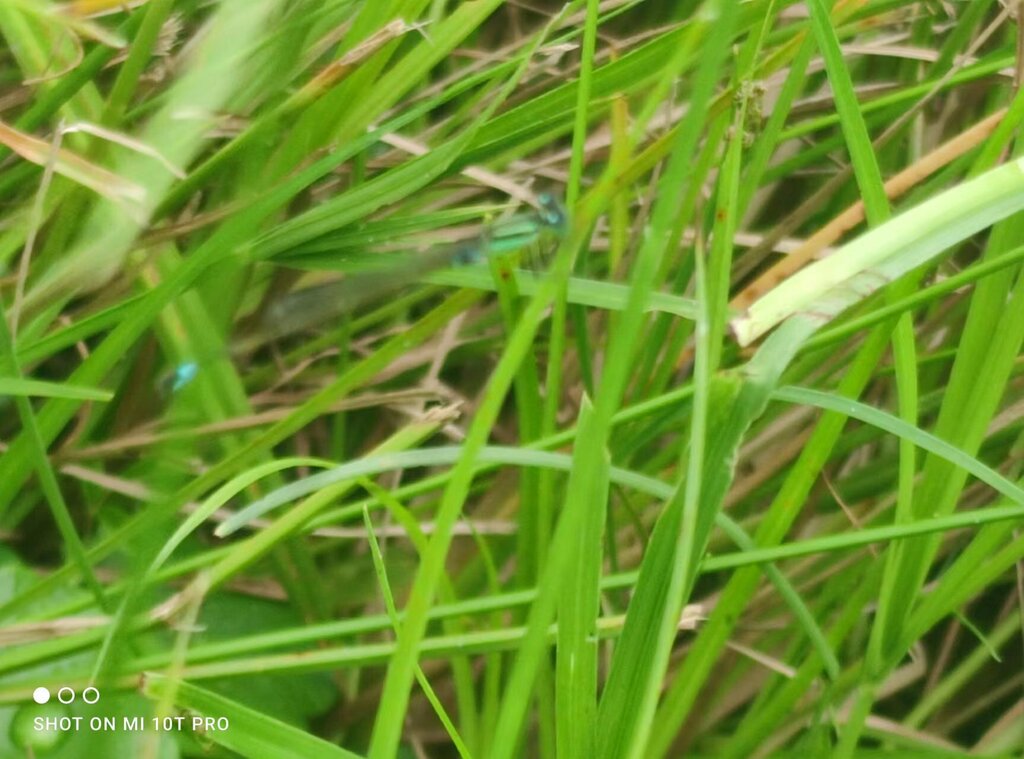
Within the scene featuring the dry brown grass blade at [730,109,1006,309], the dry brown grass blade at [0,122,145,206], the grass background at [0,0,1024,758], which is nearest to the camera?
the grass background at [0,0,1024,758]

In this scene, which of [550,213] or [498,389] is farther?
[550,213]

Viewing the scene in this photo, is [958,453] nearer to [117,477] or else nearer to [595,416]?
[595,416]

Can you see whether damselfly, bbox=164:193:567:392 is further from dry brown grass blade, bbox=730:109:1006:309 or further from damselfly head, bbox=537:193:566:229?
dry brown grass blade, bbox=730:109:1006:309

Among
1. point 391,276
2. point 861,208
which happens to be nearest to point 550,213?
point 391,276

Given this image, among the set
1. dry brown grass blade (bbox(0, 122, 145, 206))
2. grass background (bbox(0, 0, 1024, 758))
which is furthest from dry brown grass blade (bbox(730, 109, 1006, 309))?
dry brown grass blade (bbox(0, 122, 145, 206))

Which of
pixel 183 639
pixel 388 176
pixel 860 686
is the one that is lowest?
pixel 860 686

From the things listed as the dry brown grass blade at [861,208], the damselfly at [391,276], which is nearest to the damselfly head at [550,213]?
the damselfly at [391,276]

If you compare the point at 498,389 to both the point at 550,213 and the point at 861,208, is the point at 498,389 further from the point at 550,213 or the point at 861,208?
the point at 861,208

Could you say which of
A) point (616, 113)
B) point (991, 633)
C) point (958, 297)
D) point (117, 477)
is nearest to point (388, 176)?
point (616, 113)
